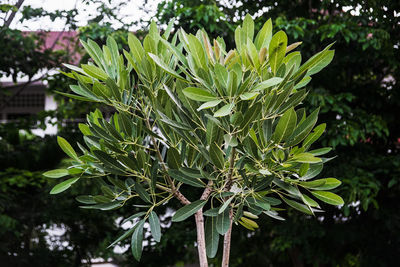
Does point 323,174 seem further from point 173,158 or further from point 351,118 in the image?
point 173,158

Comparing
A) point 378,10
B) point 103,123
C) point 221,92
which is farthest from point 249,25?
point 378,10

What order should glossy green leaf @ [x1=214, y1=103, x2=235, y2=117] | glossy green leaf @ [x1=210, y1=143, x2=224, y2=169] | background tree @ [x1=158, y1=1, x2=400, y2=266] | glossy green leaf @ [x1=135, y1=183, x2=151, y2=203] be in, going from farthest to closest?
background tree @ [x1=158, y1=1, x2=400, y2=266] → glossy green leaf @ [x1=135, y1=183, x2=151, y2=203] → glossy green leaf @ [x1=210, y1=143, x2=224, y2=169] → glossy green leaf @ [x1=214, y1=103, x2=235, y2=117]

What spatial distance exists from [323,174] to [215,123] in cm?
218

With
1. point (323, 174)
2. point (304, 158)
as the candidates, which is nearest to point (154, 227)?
point (304, 158)

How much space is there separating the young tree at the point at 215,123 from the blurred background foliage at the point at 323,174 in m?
1.81

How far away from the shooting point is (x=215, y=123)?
1.27 metres

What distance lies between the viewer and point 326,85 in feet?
11.6

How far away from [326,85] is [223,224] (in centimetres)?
244

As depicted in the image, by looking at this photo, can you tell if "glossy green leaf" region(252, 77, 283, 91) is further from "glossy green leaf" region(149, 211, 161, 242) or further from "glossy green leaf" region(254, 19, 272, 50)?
"glossy green leaf" region(149, 211, 161, 242)

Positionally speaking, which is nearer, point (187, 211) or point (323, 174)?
point (187, 211)

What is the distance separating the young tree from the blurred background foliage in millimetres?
1813

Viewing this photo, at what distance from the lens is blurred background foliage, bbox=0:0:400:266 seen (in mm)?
Result: 3260

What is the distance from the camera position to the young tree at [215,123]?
4.05 feet

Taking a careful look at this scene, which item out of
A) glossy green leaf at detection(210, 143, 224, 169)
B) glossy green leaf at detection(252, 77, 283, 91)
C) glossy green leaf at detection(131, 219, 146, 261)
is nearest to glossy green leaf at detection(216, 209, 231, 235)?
glossy green leaf at detection(210, 143, 224, 169)
